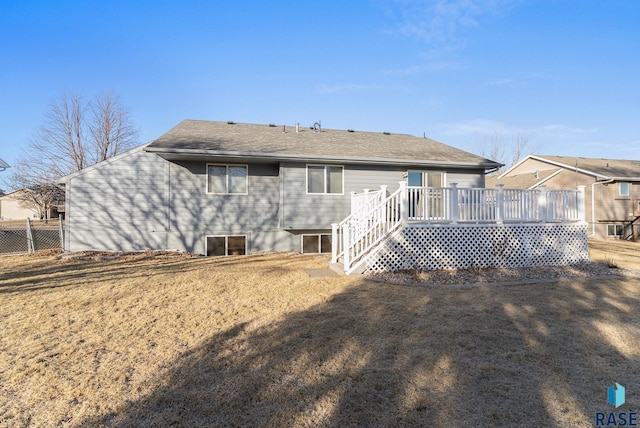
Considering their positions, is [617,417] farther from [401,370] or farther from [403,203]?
[403,203]

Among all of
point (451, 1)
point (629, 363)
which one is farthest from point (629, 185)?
point (629, 363)

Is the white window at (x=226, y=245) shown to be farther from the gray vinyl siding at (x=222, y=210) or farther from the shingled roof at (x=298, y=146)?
the shingled roof at (x=298, y=146)

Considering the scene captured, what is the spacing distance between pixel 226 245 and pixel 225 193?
5.89 feet

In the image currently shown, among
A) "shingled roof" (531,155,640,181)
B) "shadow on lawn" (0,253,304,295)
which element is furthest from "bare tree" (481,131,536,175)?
"shadow on lawn" (0,253,304,295)

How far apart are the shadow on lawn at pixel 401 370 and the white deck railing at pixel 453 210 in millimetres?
2817

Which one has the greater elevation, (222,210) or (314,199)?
(314,199)

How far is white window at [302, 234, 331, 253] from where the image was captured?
11.6 m

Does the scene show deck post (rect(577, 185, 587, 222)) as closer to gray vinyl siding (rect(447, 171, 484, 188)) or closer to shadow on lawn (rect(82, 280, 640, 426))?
gray vinyl siding (rect(447, 171, 484, 188))

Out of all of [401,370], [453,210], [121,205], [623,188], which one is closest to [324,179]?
[453,210]

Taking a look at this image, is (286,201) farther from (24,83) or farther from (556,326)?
(24,83)

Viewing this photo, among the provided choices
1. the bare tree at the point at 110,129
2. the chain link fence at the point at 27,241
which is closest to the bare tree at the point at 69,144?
the bare tree at the point at 110,129

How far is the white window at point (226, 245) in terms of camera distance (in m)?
11.0

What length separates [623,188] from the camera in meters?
20.1

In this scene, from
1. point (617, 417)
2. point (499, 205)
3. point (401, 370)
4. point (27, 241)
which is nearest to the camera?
point (617, 417)
